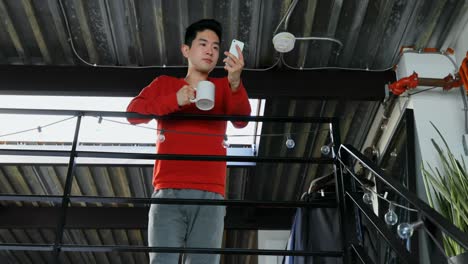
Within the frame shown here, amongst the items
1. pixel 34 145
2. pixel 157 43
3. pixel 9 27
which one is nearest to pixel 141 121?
pixel 157 43

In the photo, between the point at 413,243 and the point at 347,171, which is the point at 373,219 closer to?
the point at 347,171

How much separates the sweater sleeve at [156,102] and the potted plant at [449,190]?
128cm

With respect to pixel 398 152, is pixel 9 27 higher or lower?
higher

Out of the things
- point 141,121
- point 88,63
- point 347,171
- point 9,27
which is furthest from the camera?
point 88,63

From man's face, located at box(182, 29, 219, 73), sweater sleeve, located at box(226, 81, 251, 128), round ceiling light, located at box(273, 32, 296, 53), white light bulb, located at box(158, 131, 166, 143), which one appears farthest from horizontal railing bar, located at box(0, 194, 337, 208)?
round ceiling light, located at box(273, 32, 296, 53)

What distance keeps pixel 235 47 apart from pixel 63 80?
1856 mm

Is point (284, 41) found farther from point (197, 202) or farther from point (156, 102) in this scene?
point (197, 202)

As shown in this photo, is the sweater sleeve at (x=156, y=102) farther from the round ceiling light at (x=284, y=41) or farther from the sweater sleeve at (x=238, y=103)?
the round ceiling light at (x=284, y=41)

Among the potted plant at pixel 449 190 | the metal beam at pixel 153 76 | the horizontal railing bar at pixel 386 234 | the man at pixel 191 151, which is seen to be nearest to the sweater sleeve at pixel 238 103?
the man at pixel 191 151

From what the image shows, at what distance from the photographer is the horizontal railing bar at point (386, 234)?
125 cm

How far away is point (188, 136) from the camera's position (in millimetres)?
2016

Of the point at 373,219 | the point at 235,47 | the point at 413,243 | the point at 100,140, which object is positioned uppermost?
the point at 100,140

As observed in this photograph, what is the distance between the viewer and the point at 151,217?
1.88 m

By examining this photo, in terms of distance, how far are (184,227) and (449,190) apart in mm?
1379
